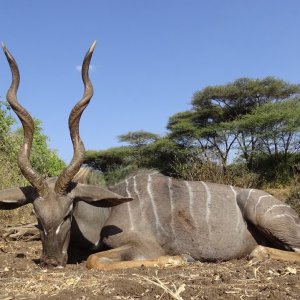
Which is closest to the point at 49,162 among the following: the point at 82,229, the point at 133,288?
the point at 82,229

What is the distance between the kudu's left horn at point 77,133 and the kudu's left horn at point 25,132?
11cm

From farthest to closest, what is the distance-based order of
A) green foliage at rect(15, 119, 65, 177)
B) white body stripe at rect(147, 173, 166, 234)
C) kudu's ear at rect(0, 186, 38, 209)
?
green foliage at rect(15, 119, 65, 177) < white body stripe at rect(147, 173, 166, 234) < kudu's ear at rect(0, 186, 38, 209)

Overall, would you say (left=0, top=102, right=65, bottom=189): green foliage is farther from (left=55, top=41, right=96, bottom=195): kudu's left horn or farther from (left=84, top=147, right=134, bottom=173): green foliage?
(left=84, top=147, right=134, bottom=173): green foliage

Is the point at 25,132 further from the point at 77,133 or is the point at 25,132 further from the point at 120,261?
the point at 120,261

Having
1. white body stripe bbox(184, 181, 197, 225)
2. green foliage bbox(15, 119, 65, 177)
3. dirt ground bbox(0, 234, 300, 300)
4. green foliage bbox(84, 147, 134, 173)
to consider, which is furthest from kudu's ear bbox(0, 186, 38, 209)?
green foliage bbox(84, 147, 134, 173)

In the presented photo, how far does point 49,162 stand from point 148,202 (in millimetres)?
11239

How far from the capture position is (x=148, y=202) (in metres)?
3.67

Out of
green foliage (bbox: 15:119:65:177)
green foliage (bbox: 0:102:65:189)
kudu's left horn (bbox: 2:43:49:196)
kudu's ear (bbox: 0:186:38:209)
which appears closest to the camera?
kudu's left horn (bbox: 2:43:49:196)

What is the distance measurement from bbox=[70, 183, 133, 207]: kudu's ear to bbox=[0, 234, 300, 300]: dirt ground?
515 millimetres

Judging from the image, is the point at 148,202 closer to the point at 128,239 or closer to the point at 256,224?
the point at 128,239

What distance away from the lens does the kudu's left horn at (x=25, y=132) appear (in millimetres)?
3271

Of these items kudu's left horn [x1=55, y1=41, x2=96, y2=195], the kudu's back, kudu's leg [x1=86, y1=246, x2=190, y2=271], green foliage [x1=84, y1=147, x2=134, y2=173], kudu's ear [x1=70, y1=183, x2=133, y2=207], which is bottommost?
kudu's leg [x1=86, y1=246, x2=190, y2=271]

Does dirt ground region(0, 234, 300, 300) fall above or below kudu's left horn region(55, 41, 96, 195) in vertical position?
below

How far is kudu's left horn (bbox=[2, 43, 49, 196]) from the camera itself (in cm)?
327
